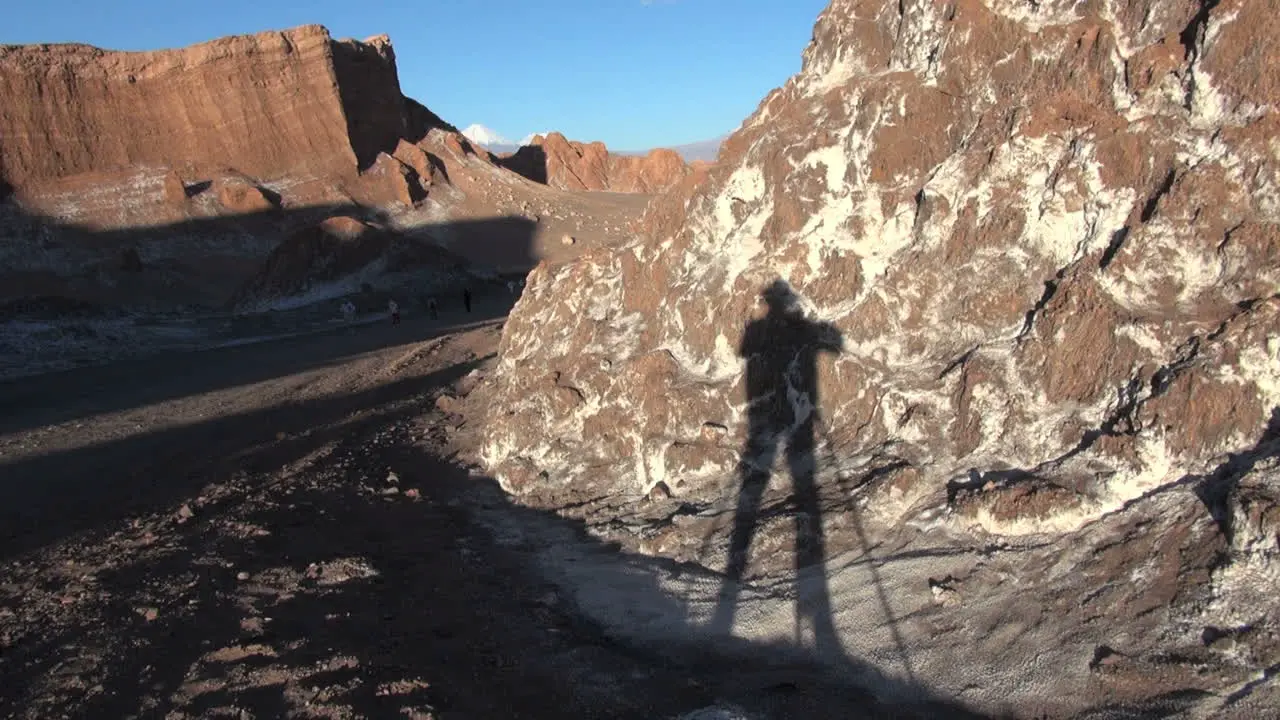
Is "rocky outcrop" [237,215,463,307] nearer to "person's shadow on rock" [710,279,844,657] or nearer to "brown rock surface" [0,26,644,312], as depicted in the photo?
"brown rock surface" [0,26,644,312]

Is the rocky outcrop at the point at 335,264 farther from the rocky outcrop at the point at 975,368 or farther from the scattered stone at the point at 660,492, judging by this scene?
the scattered stone at the point at 660,492

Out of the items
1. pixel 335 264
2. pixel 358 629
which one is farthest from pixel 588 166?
pixel 358 629

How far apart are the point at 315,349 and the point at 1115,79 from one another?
17.9 m

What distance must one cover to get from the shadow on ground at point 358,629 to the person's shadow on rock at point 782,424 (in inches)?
24.0

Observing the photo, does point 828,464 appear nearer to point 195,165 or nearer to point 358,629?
point 358,629

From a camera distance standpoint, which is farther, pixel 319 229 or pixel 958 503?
pixel 319 229

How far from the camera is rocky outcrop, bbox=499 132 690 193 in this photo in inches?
2554

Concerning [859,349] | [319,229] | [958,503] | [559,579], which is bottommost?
[559,579]

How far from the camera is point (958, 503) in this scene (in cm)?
530

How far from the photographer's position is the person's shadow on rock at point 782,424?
5793 millimetres

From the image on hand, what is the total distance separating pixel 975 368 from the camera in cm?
599

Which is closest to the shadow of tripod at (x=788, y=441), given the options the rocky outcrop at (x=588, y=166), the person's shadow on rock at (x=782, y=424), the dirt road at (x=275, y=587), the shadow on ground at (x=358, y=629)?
the person's shadow on rock at (x=782, y=424)

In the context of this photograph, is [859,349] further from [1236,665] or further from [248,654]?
[248,654]

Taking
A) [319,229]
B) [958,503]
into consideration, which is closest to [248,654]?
[958,503]
